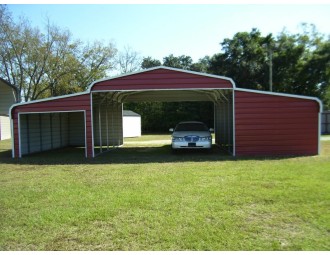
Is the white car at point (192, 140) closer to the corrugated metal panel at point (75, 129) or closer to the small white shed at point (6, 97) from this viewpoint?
the corrugated metal panel at point (75, 129)

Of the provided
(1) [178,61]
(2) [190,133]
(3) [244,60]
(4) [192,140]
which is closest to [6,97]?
(2) [190,133]

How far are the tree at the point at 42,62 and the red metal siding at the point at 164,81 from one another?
85.3 ft

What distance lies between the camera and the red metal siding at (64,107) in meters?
13.7

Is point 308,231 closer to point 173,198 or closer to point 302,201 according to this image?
point 302,201

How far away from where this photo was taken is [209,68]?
37.7 meters

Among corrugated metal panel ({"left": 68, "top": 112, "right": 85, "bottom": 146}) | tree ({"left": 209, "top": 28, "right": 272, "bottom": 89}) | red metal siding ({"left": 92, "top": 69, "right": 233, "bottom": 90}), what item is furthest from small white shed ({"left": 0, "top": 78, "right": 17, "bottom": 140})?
tree ({"left": 209, "top": 28, "right": 272, "bottom": 89})

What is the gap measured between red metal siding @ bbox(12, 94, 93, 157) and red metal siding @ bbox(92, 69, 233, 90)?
1.24 metres

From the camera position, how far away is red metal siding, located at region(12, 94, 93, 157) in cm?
1365

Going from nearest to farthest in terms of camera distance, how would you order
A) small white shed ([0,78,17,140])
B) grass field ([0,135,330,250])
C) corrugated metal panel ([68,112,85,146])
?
1. grass field ([0,135,330,250])
2. corrugated metal panel ([68,112,85,146])
3. small white shed ([0,78,17,140])

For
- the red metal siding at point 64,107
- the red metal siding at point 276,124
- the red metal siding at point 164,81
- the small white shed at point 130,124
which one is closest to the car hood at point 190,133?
the red metal siding at point 276,124

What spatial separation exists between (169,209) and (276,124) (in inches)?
347

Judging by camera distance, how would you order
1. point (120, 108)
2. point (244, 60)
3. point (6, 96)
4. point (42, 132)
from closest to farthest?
point (42, 132) < point (120, 108) < point (6, 96) < point (244, 60)

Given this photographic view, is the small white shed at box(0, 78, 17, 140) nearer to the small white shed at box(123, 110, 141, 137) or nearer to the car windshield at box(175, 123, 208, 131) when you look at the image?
the small white shed at box(123, 110, 141, 137)

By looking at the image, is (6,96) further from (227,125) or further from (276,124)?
(276,124)
